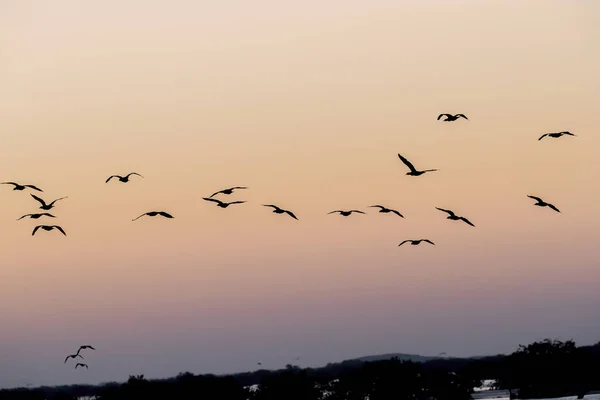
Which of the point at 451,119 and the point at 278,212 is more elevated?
the point at 451,119

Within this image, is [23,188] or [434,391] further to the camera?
[434,391]

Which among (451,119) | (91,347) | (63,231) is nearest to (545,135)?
(451,119)

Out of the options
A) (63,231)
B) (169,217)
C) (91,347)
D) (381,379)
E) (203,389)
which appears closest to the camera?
(169,217)

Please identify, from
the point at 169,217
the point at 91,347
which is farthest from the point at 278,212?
the point at 91,347

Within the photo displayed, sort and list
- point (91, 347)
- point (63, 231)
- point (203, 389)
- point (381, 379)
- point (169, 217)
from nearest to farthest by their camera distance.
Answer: point (169, 217), point (63, 231), point (91, 347), point (381, 379), point (203, 389)

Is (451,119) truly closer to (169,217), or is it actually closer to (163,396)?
(169,217)

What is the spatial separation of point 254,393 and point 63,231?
13273 cm

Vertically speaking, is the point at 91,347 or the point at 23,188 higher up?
the point at 23,188

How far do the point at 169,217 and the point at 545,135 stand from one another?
1891cm

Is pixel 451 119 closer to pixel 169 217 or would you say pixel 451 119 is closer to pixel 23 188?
pixel 169 217

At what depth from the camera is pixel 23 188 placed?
59781 millimetres

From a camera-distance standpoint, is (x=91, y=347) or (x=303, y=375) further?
(x=303, y=375)

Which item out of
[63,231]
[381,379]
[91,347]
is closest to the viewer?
[63,231]

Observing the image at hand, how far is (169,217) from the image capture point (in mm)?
54344
